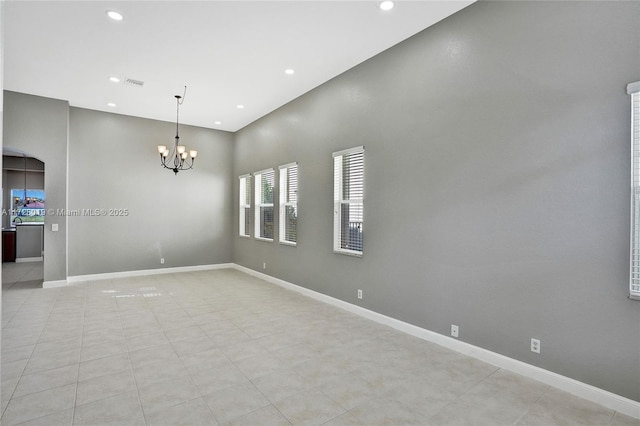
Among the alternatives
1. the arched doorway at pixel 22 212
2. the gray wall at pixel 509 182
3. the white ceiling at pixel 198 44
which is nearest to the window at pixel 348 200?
the gray wall at pixel 509 182

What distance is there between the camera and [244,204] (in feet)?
26.2

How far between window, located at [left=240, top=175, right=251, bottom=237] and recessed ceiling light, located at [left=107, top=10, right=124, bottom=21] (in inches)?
170

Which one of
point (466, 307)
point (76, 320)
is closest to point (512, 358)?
point (466, 307)

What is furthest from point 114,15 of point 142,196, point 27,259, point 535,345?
point 27,259

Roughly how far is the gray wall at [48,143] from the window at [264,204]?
3.48 m

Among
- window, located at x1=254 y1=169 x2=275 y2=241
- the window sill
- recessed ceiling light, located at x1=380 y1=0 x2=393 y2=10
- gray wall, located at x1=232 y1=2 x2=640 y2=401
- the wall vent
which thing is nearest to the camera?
gray wall, located at x1=232 y1=2 x2=640 y2=401

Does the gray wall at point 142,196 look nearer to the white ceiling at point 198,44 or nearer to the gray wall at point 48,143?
the gray wall at point 48,143

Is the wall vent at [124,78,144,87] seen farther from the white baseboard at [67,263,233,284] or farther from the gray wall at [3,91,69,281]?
the white baseboard at [67,263,233,284]

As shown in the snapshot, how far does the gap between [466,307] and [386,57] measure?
9.99 ft

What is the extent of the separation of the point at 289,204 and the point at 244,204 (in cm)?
218

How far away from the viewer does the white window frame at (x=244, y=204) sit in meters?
7.83

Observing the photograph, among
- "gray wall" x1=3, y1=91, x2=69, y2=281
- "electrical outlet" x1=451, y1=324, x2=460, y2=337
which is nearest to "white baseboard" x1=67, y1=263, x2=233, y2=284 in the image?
"gray wall" x1=3, y1=91, x2=69, y2=281

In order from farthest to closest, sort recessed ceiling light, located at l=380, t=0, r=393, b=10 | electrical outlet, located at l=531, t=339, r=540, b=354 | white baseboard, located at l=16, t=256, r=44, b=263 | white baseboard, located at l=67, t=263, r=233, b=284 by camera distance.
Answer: white baseboard, located at l=16, t=256, r=44, b=263, white baseboard, located at l=67, t=263, r=233, b=284, recessed ceiling light, located at l=380, t=0, r=393, b=10, electrical outlet, located at l=531, t=339, r=540, b=354

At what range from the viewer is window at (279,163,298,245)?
19.6 ft
